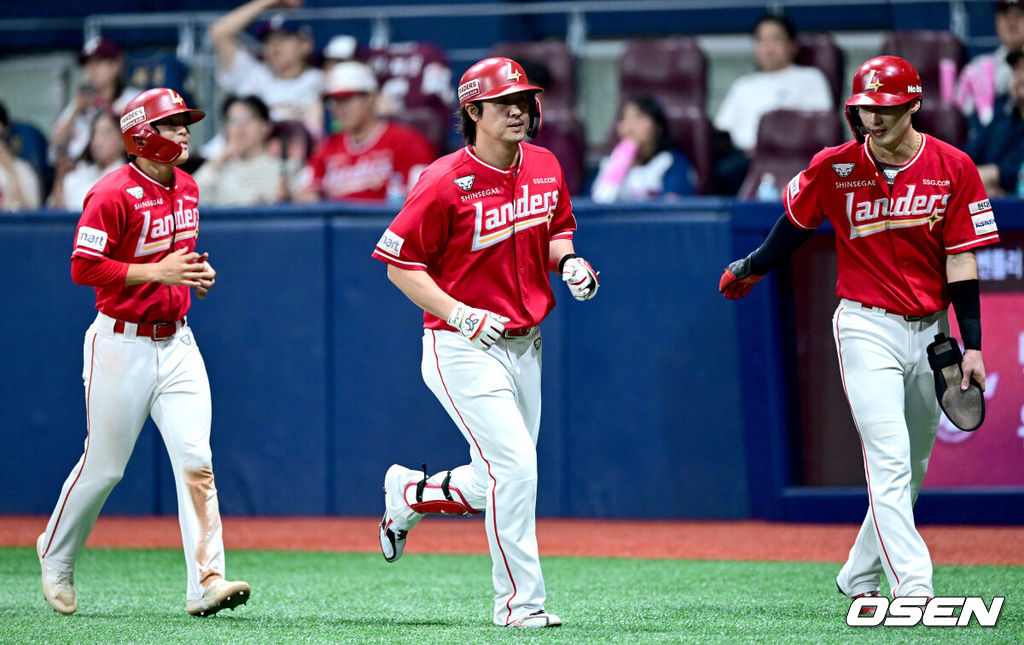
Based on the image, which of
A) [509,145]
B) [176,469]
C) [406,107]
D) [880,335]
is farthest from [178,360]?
[406,107]

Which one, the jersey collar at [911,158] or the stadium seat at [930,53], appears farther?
the stadium seat at [930,53]

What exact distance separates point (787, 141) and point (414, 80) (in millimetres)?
3238

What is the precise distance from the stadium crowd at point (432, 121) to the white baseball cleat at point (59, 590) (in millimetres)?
4064

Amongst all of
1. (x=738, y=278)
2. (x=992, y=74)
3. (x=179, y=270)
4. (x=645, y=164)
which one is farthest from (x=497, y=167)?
(x=992, y=74)

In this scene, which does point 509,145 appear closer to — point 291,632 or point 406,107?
point 291,632

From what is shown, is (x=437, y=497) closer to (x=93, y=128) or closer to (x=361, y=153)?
(x=361, y=153)

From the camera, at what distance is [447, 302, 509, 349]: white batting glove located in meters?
4.84

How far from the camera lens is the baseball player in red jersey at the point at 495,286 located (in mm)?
4879

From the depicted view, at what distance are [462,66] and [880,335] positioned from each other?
817cm

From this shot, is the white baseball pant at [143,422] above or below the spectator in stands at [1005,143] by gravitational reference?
below

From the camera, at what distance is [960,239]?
5039 mm

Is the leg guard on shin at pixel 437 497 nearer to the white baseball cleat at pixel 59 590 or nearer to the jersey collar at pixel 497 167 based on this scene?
the jersey collar at pixel 497 167

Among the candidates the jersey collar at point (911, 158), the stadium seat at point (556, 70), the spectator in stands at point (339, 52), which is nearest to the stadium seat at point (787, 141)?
the stadium seat at point (556, 70)

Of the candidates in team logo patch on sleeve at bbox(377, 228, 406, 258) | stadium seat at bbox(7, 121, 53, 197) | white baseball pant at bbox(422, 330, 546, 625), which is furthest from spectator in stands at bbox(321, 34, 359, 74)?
white baseball pant at bbox(422, 330, 546, 625)
